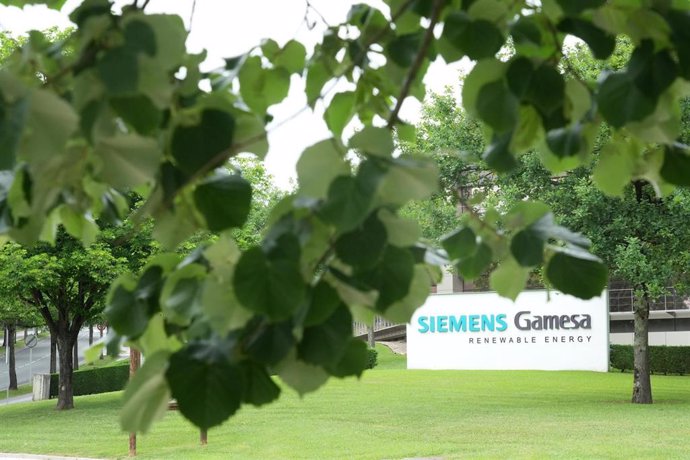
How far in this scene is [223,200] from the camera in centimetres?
98

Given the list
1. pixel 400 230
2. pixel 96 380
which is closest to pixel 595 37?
pixel 400 230

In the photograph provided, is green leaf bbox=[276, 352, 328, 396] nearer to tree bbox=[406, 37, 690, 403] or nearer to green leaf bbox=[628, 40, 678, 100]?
green leaf bbox=[628, 40, 678, 100]

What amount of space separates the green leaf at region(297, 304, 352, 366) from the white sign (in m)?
27.6

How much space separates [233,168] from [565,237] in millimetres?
459

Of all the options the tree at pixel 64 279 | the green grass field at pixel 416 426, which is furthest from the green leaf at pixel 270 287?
the tree at pixel 64 279

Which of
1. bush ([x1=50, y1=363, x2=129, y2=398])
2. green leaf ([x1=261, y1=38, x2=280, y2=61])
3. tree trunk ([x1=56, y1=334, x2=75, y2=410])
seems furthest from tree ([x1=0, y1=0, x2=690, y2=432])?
bush ([x1=50, y1=363, x2=129, y2=398])

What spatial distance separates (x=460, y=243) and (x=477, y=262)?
0.16 feet

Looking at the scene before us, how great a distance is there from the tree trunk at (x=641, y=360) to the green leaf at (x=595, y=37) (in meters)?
19.6

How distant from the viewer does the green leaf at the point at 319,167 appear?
2.72 feet

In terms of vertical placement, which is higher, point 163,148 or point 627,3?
point 627,3

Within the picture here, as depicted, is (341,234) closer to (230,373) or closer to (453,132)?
(230,373)

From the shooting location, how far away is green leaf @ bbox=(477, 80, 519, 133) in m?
1.06

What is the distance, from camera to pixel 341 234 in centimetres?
84

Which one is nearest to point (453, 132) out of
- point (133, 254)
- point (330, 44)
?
point (133, 254)
